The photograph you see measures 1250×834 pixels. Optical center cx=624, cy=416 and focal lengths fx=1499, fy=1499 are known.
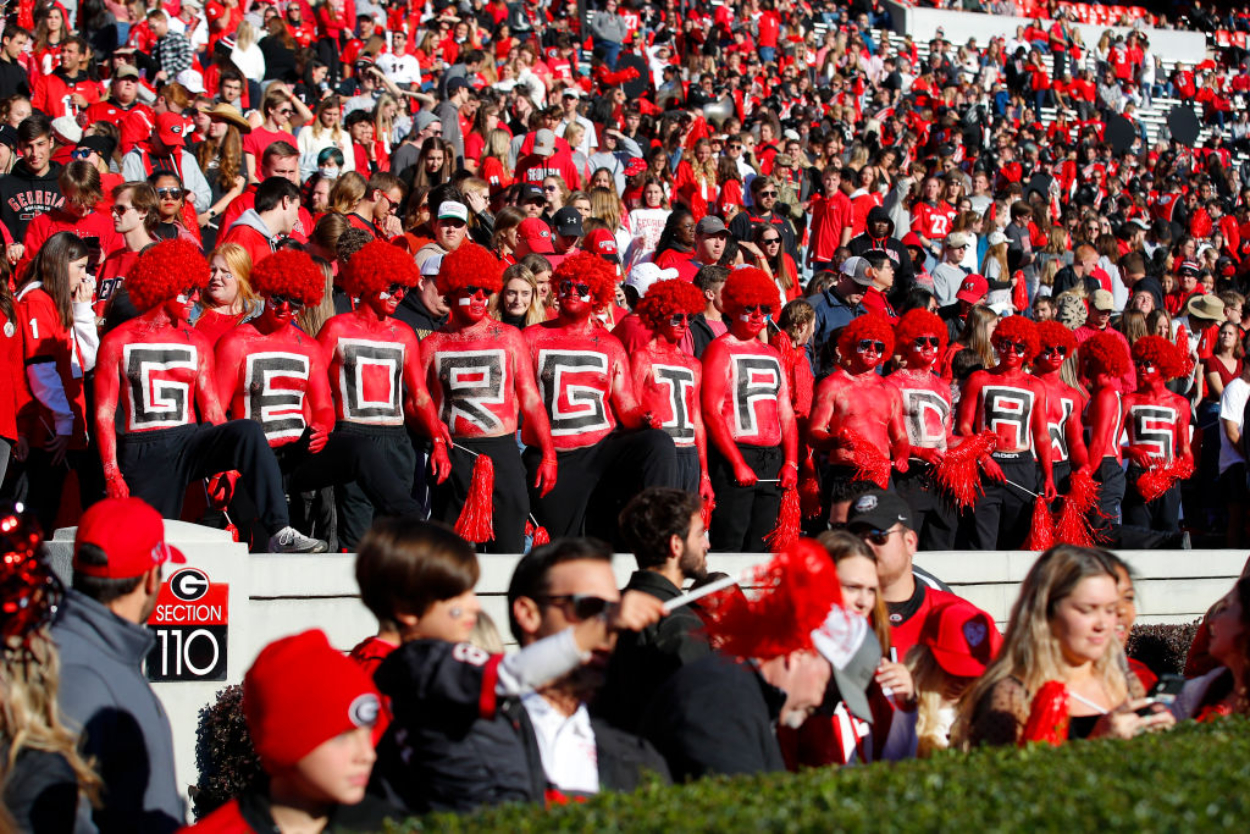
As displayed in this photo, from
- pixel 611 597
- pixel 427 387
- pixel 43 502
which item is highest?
pixel 611 597

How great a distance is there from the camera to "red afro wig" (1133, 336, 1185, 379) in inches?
406

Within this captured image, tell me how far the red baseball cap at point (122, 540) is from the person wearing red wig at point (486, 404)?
369 centimetres

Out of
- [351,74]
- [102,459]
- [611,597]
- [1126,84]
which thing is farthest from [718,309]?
[1126,84]

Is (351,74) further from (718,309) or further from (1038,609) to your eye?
(1038,609)

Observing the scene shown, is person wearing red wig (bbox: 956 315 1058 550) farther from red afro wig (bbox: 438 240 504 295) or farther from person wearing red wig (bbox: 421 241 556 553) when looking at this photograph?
red afro wig (bbox: 438 240 504 295)

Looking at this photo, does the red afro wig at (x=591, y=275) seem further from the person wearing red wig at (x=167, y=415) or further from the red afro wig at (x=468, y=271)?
the person wearing red wig at (x=167, y=415)

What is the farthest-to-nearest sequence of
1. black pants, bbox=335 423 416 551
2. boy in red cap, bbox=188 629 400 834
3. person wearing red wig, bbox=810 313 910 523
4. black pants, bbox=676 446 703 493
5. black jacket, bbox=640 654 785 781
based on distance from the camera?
person wearing red wig, bbox=810 313 910 523 < black pants, bbox=676 446 703 493 < black pants, bbox=335 423 416 551 < black jacket, bbox=640 654 785 781 < boy in red cap, bbox=188 629 400 834

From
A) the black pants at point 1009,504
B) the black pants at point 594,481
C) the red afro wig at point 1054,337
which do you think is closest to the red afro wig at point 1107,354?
the red afro wig at point 1054,337

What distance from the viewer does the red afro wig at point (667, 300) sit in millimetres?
8117

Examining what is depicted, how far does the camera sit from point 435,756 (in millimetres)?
3195

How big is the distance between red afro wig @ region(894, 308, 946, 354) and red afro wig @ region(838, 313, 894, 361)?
23 cm

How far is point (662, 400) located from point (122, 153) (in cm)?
566

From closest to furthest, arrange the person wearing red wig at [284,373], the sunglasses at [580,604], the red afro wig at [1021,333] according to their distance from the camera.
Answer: the sunglasses at [580,604], the person wearing red wig at [284,373], the red afro wig at [1021,333]

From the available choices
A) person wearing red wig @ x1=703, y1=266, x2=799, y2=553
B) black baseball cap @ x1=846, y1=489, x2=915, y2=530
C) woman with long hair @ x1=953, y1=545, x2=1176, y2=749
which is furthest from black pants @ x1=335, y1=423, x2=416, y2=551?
woman with long hair @ x1=953, y1=545, x2=1176, y2=749
